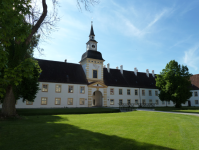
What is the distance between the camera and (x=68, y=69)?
3603cm

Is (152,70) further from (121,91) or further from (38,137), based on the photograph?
(38,137)

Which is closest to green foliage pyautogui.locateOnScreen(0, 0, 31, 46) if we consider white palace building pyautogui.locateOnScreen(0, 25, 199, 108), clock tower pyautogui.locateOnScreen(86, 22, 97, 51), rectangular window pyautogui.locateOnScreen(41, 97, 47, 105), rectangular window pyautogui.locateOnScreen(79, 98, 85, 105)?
white palace building pyautogui.locateOnScreen(0, 25, 199, 108)

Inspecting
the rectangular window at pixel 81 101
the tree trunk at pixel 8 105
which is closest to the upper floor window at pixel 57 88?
the rectangular window at pixel 81 101

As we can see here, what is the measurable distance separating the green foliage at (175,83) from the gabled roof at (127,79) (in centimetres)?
881

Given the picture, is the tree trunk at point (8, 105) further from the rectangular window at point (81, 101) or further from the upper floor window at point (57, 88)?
the rectangular window at point (81, 101)

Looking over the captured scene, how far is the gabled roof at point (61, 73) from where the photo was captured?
3186cm

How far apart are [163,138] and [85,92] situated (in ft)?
93.7

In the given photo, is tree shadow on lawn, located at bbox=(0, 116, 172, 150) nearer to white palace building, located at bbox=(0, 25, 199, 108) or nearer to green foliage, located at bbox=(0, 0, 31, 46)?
green foliage, located at bbox=(0, 0, 31, 46)

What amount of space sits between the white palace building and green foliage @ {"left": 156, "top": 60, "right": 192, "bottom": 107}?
8769 mm

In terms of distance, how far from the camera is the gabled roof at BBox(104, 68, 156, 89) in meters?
39.8

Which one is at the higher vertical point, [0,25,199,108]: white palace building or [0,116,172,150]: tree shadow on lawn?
[0,25,199,108]: white palace building

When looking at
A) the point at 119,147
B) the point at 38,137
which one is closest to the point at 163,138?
the point at 119,147

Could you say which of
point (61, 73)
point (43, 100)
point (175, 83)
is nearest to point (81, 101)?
point (61, 73)

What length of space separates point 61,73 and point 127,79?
18919 mm
